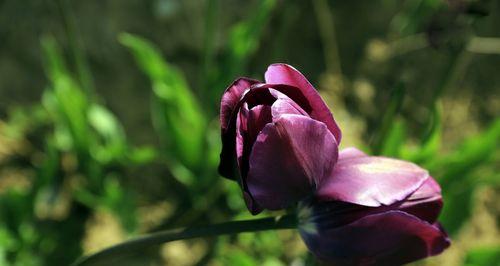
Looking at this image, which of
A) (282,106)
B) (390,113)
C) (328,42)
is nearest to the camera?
(282,106)

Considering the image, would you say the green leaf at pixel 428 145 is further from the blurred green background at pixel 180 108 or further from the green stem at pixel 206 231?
the green stem at pixel 206 231

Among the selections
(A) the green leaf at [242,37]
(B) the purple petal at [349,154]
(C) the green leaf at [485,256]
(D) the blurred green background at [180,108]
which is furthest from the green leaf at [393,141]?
(B) the purple petal at [349,154]

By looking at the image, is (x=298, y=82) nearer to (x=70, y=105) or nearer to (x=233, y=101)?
(x=233, y=101)

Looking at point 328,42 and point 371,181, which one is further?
point 328,42

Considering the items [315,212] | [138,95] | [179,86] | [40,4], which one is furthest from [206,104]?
[315,212]

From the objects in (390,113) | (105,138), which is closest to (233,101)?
(390,113)

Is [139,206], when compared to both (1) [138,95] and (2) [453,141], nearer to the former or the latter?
(1) [138,95]
